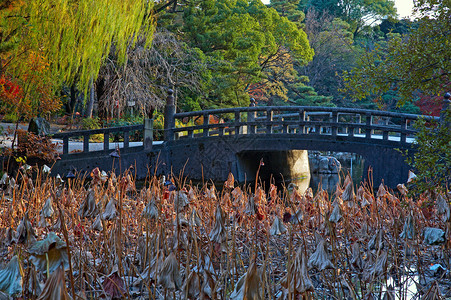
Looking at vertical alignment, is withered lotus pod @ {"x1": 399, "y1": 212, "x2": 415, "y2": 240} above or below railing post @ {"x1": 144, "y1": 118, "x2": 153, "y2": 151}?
above

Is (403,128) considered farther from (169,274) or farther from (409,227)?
(169,274)

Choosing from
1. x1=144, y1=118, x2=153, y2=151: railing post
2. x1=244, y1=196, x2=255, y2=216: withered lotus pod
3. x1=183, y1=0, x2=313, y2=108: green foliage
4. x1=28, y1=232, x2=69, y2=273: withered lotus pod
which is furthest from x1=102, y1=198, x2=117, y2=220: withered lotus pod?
x1=183, y1=0, x2=313, y2=108: green foliage

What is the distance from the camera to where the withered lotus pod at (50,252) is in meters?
1.52

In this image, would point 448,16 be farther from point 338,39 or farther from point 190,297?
point 338,39

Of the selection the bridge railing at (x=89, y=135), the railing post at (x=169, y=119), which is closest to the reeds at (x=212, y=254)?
the bridge railing at (x=89, y=135)

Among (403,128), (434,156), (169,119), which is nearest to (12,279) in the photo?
(434,156)

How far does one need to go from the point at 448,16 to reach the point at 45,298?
3.75 metres

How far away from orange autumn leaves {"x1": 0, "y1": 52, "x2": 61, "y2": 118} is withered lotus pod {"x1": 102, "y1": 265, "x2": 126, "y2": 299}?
27.6 feet

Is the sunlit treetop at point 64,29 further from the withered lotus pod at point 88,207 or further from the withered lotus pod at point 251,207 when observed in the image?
the withered lotus pod at point 251,207

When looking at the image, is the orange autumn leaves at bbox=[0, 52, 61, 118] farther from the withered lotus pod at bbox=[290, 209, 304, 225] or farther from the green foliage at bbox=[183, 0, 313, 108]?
the green foliage at bbox=[183, 0, 313, 108]

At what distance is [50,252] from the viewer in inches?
61.3

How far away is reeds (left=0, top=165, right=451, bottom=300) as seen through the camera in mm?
1730

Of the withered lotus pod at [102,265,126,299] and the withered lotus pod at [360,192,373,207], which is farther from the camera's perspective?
the withered lotus pod at [360,192,373,207]

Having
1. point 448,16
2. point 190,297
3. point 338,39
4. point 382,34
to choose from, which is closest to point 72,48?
point 448,16
